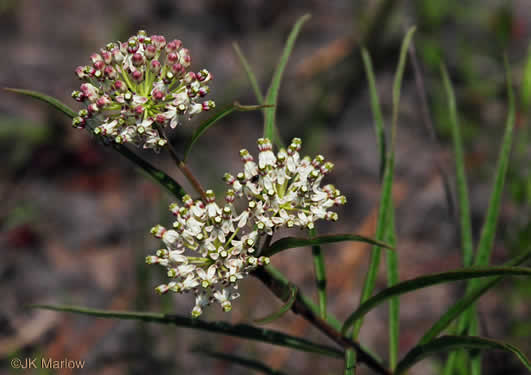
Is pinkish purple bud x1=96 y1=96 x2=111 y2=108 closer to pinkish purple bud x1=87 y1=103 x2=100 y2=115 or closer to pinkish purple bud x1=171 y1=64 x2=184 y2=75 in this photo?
pinkish purple bud x1=87 y1=103 x2=100 y2=115

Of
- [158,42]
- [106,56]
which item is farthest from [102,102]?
[158,42]

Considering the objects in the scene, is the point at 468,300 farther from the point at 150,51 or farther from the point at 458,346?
the point at 150,51

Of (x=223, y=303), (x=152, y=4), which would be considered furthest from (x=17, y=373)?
(x=152, y=4)

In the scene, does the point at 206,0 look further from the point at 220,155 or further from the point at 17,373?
the point at 17,373

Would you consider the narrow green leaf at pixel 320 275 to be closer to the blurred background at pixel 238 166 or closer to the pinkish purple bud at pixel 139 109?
the pinkish purple bud at pixel 139 109

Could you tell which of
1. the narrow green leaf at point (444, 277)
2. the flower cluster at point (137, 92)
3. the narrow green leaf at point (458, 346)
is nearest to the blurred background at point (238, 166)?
the narrow green leaf at point (458, 346)

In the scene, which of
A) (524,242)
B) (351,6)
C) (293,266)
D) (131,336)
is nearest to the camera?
(524,242)
